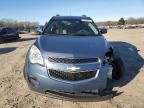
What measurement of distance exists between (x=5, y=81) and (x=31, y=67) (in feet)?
6.38

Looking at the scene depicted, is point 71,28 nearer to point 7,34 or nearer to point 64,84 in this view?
point 64,84

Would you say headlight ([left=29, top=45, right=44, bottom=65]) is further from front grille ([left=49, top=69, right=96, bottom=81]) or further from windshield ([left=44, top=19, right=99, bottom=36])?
windshield ([left=44, top=19, right=99, bottom=36])

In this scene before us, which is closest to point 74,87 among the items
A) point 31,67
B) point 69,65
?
point 69,65

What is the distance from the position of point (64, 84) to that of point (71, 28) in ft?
8.10

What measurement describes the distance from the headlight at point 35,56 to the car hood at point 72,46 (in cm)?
9

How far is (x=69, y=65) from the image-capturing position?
5168mm

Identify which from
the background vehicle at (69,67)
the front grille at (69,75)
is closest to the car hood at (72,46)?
the background vehicle at (69,67)

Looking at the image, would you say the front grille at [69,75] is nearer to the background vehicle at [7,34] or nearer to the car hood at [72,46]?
the car hood at [72,46]

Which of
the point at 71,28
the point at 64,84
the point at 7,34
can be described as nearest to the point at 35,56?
the point at 64,84

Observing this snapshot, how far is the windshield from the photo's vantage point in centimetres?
702

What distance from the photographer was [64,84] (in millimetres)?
5141

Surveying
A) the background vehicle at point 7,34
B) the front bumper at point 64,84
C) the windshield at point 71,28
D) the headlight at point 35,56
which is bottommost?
the background vehicle at point 7,34

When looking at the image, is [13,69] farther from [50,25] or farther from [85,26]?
[85,26]

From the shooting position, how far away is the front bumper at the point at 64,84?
16.9ft
